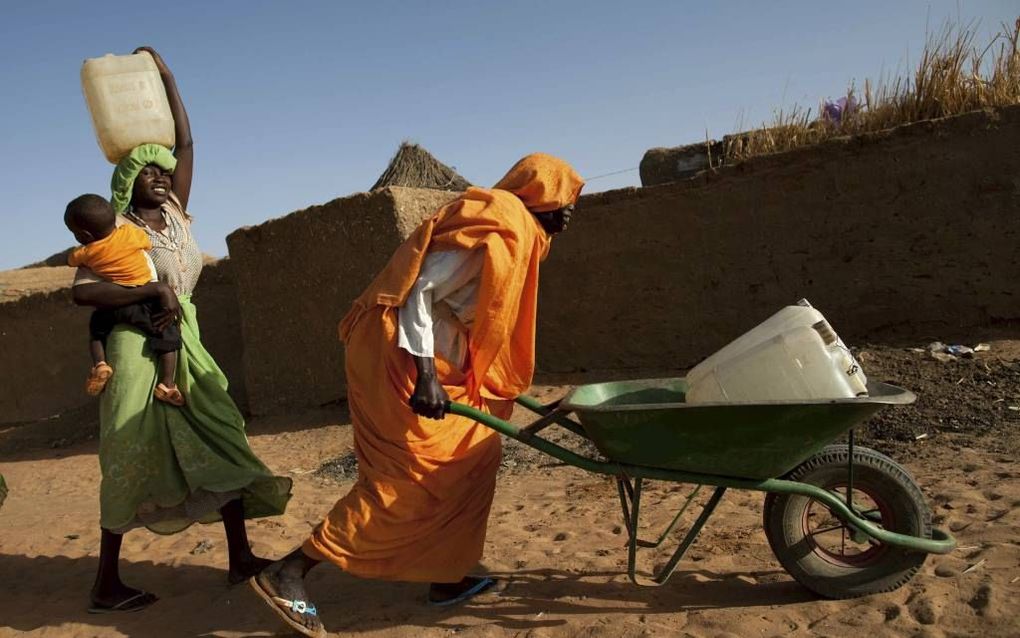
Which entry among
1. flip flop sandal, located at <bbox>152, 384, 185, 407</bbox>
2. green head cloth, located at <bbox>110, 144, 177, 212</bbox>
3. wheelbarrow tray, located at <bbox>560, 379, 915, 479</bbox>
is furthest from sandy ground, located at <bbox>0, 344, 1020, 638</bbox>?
green head cloth, located at <bbox>110, 144, 177, 212</bbox>

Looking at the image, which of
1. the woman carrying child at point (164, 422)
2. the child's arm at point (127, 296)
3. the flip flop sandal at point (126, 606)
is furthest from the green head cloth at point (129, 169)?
the flip flop sandal at point (126, 606)

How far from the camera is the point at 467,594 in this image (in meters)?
3.07

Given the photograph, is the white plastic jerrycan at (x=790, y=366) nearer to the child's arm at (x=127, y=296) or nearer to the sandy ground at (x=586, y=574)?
the sandy ground at (x=586, y=574)

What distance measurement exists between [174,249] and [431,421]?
4.74 feet

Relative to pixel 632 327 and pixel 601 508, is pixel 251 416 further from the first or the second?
pixel 601 508

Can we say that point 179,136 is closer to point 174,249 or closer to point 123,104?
point 123,104

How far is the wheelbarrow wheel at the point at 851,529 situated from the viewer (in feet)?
8.86

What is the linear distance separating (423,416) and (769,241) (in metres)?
3.96

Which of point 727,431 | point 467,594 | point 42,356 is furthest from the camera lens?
point 42,356

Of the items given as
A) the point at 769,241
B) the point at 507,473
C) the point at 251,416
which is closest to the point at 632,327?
the point at 769,241

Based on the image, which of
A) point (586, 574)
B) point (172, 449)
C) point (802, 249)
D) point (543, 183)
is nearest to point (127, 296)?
point (172, 449)

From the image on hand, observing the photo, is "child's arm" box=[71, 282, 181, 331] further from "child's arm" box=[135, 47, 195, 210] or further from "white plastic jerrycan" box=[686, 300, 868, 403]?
"white plastic jerrycan" box=[686, 300, 868, 403]

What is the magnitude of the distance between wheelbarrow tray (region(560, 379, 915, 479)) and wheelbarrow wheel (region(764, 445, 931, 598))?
20 centimetres

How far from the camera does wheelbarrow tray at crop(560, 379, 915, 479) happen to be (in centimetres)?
240
